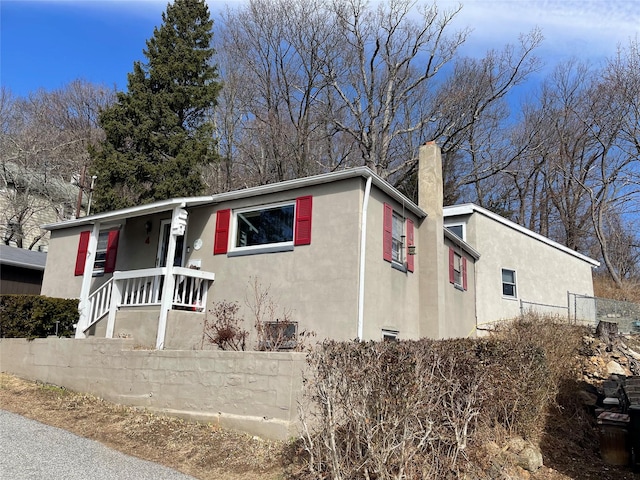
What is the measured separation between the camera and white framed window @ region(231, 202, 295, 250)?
30.9 ft

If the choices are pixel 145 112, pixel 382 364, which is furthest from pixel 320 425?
pixel 145 112

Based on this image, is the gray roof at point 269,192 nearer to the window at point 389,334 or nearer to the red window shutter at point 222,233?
the red window shutter at point 222,233

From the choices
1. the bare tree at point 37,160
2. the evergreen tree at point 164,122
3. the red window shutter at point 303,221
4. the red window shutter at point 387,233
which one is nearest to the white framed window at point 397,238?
the red window shutter at point 387,233

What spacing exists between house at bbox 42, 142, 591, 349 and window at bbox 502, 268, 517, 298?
5319mm

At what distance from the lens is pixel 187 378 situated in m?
6.73

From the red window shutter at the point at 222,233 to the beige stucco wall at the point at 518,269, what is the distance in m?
9.60

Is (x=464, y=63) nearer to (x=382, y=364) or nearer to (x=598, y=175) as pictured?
(x=598, y=175)

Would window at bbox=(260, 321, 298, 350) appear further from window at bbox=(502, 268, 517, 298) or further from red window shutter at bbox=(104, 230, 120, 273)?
window at bbox=(502, 268, 517, 298)

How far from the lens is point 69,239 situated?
1339 cm

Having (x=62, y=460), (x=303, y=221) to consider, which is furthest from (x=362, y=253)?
(x=62, y=460)

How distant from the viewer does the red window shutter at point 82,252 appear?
12672mm

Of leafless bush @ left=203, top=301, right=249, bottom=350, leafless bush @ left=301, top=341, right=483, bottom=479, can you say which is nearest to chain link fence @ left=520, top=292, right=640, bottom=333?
leafless bush @ left=203, top=301, right=249, bottom=350

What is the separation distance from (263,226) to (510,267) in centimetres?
1104

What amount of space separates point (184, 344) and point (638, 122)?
82.8 feet
